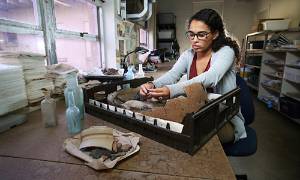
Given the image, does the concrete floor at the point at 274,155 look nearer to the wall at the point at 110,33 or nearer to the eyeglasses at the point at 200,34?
the eyeglasses at the point at 200,34

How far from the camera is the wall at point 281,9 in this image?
409cm

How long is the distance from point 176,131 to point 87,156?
11.1 inches

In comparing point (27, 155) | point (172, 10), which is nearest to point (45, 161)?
point (27, 155)

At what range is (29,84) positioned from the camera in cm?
101

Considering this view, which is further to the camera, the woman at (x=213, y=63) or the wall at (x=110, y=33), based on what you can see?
the wall at (x=110, y=33)

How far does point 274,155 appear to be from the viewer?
2113 millimetres

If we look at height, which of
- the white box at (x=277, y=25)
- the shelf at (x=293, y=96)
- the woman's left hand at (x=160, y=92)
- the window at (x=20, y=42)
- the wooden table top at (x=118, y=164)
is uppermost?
the white box at (x=277, y=25)

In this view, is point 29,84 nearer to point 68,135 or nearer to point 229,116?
point 68,135

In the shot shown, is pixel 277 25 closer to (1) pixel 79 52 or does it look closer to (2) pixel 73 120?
(1) pixel 79 52

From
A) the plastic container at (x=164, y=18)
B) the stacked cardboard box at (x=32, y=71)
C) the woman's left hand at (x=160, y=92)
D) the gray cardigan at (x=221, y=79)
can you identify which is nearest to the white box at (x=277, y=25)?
the plastic container at (x=164, y=18)

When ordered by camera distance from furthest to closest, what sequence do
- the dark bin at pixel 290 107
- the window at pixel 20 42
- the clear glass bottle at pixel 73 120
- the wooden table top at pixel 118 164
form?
the dark bin at pixel 290 107, the window at pixel 20 42, the clear glass bottle at pixel 73 120, the wooden table top at pixel 118 164

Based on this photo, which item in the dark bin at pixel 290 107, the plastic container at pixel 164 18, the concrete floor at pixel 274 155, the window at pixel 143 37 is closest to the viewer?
the concrete floor at pixel 274 155

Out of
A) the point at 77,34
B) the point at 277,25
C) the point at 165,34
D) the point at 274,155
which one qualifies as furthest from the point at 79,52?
the point at 165,34

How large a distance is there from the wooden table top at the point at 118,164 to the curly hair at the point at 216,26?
76cm
